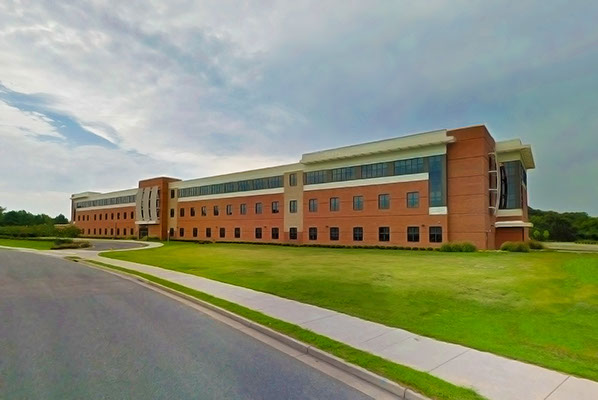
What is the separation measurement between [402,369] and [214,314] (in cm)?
583

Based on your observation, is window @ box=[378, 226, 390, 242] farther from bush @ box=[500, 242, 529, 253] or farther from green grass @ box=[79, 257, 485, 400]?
green grass @ box=[79, 257, 485, 400]

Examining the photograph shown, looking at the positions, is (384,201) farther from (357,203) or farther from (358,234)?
(358,234)

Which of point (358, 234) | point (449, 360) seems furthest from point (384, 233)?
point (449, 360)

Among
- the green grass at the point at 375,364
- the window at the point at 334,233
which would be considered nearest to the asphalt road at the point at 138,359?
the green grass at the point at 375,364

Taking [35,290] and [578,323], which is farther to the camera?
[35,290]

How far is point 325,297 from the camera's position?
438 inches

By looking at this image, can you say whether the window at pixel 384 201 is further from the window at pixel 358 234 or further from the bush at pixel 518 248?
the bush at pixel 518 248

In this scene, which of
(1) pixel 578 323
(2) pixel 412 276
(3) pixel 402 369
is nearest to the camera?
(3) pixel 402 369

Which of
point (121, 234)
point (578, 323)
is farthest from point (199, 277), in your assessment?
point (121, 234)

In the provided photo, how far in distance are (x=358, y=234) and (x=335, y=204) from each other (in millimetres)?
5070

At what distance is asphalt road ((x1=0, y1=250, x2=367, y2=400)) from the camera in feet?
16.1

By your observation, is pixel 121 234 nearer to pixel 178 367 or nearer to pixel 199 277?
pixel 199 277

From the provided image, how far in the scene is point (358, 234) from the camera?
3991 centimetres

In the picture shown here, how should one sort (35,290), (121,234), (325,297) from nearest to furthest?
(325,297), (35,290), (121,234)
